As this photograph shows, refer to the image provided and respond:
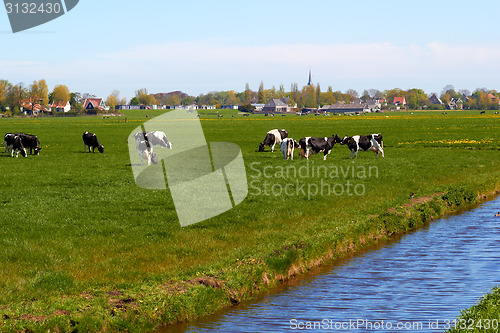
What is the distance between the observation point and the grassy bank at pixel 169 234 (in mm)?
12758

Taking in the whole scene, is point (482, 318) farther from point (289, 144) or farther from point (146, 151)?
point (146, 151)

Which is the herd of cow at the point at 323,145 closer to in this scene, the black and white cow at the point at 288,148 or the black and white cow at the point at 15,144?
the black and white cow at the point at 288,148

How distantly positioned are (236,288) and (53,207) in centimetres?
1136

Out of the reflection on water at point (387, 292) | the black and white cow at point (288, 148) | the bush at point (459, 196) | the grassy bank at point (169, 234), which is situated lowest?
the reflection on water at point (387, 292)

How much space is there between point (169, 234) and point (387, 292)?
23.3 feet

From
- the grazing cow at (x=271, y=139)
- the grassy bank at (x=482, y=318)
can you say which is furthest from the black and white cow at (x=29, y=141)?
the grassy bank at (x=482, y=318)

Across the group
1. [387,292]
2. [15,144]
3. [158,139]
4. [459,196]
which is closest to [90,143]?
[158,139]

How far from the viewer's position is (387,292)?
587 inches

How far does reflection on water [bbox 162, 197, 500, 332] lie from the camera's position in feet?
42.0

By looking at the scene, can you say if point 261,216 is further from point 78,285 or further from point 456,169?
point 456,169

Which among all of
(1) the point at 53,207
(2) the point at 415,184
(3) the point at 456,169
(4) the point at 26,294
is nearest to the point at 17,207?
(1) the point at 53,207

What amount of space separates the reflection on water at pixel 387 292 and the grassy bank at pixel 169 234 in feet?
2.49

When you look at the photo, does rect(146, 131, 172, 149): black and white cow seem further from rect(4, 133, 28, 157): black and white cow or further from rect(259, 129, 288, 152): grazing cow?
rect(4, 133, 28, 157): black and white cow

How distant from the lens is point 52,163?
41.0 m
